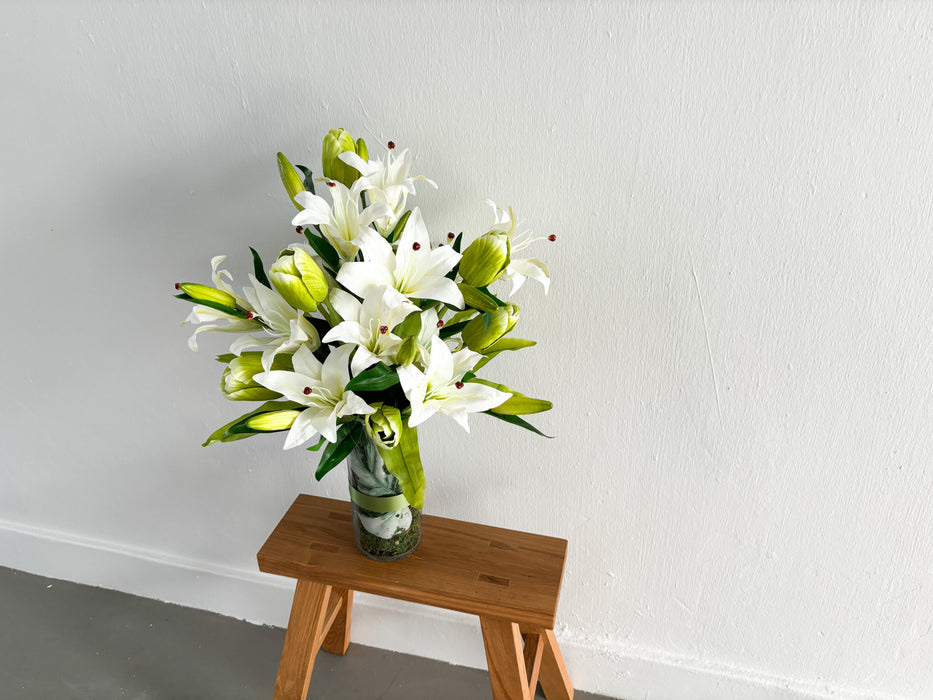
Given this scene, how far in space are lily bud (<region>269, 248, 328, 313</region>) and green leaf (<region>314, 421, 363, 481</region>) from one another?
0.56ft

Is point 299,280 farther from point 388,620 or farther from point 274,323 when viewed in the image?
point 388,620

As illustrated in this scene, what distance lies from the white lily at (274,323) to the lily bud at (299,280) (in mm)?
45

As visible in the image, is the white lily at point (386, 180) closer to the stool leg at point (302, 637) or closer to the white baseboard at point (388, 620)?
the stool leg at point (302, 637)

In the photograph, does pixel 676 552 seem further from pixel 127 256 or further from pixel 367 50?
pixel 127 256

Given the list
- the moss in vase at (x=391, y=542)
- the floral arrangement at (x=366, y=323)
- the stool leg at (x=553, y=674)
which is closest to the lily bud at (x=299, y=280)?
the floral arrangement at (x=366, y=323)

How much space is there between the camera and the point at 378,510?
39.6 inches

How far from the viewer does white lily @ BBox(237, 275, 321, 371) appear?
0.85 m

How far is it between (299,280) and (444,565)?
55 centimetres

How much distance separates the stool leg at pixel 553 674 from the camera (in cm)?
122

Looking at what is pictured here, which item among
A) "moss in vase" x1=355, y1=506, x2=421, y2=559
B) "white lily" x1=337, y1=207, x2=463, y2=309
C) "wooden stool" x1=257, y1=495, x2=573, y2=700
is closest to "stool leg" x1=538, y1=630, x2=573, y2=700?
"wooden stool" x1=257, y1=495, x2=573, y2=700

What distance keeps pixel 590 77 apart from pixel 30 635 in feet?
5.37

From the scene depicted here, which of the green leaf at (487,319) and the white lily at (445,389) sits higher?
the green leaf at (487,319)

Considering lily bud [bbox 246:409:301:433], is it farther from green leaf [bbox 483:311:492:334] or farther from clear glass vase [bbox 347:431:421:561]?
green leaf [bbox 483:311:492:334]

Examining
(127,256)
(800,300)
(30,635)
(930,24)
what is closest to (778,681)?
(800,300)
